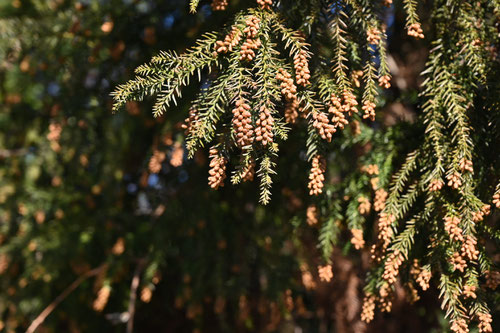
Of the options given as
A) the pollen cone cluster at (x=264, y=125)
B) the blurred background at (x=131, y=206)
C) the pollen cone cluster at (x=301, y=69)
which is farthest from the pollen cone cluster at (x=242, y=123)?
the blurred background at (x=131, y=206)

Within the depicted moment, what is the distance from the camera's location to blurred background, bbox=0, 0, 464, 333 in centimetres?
201

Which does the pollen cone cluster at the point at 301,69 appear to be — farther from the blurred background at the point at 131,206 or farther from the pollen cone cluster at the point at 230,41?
the blurred background at the point at 131,206

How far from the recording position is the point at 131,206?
2645 mm

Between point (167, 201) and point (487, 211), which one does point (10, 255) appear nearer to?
point (167, 201)

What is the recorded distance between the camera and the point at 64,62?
80.6 inches

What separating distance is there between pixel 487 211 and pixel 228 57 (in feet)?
2.34

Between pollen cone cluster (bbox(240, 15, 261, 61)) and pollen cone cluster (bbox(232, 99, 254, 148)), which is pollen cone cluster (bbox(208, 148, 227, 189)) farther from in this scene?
pollen cone cluster (bbox(240, 15, 261, 61))

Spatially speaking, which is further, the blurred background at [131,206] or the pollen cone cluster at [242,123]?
the blurred background at [131,206]

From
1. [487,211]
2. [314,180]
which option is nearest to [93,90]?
[314,180]

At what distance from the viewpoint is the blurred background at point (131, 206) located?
6.59 feet

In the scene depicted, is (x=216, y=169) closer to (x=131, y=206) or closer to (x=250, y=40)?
(x=250, y=40)

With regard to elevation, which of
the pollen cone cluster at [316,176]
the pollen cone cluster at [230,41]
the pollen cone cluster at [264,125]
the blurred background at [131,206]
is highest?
the pollen cone cluster at [230,41]

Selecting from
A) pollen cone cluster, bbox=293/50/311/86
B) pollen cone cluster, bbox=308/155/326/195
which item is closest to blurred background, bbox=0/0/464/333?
pollen cone cluster, bbox=308/155/326/195

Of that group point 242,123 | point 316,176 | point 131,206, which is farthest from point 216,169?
point 131,206
